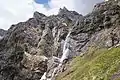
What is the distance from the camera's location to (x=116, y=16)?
10269 centimetres

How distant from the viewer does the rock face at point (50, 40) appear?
335 feet

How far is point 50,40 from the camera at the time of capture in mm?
148750

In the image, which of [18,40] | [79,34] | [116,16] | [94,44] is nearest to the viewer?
[94,44]

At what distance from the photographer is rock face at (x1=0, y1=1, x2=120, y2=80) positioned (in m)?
102

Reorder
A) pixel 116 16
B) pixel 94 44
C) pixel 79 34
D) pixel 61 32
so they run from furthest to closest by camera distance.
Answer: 1. pixel 61 32
2. pixel 79 34
3. pixel 116 16
4. pixel 94 44

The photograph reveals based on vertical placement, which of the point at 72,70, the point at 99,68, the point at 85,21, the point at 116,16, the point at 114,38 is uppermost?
the point at 85,21

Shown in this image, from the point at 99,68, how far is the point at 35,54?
80.3 meters

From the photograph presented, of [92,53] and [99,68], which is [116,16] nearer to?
[92,53]

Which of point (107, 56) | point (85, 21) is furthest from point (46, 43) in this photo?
point (107, 56)

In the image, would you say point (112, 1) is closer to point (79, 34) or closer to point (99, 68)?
point (79, 34)

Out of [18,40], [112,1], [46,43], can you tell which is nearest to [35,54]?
[46,43]

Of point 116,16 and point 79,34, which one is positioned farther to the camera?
point 79,34

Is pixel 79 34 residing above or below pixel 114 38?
above

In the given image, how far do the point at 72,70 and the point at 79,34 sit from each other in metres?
31.8
